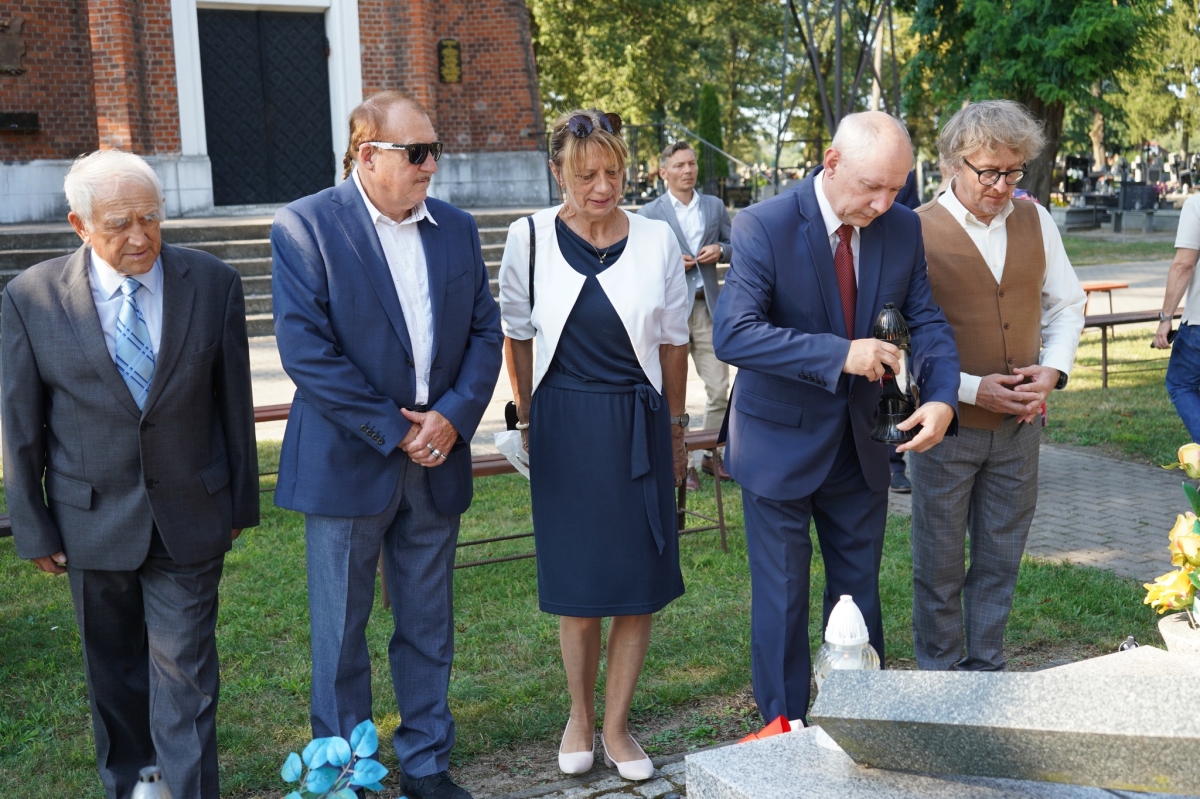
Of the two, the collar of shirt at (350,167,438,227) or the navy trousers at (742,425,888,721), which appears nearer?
the collar of shirt at (350,167,438,227)

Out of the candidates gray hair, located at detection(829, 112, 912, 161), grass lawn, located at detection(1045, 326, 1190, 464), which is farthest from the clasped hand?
grass lawn, located at detection(1045, 326, 1190, 464)

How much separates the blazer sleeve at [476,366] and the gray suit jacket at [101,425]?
0.73 m

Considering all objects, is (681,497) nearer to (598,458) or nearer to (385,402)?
(598,458)

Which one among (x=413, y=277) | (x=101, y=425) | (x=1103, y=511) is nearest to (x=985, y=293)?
(x=413, y=277)

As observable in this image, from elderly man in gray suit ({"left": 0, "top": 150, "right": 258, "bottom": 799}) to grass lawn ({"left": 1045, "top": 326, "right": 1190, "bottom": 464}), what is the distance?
22.6 ft

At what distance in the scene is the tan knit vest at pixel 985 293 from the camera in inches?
164

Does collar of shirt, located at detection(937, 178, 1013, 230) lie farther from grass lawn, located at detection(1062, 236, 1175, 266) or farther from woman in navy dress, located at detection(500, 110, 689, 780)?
grass lawn, located at detection(1062, 236, 1175, 266)

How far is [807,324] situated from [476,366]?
3.51 ft

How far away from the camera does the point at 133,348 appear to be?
134 inches

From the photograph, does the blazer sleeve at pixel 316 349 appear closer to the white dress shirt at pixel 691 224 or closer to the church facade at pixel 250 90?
the white dress shirt at pixel 691 224

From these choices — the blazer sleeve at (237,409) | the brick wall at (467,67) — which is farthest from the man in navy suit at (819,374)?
the brick wall at (467,67)

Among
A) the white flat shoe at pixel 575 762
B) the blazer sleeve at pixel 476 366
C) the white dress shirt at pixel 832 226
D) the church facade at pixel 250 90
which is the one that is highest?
the church facade at pixel 250 90

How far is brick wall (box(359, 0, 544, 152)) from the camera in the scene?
57.6ft

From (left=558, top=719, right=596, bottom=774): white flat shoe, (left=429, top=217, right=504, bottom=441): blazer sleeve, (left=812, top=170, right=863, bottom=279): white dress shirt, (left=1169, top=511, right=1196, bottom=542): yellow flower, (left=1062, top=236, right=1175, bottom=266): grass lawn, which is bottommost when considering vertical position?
(left=558, top=719, right=596, bottom=774): white flat shoe
